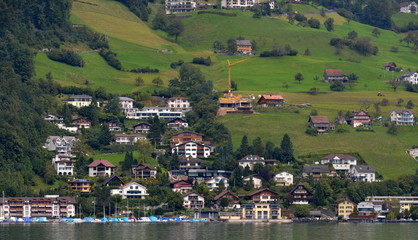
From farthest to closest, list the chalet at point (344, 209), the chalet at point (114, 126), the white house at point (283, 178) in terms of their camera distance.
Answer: the chalet at point (114, 126), the white house at point (283, 178), the chalet at point (344, 209)

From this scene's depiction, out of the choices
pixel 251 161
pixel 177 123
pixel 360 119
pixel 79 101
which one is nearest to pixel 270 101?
pixel 360 119

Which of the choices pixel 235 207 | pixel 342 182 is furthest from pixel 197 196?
pixel 342 182

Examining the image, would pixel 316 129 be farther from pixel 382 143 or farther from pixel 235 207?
pixel 235 207

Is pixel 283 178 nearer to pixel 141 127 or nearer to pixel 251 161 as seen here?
pixel 251 161

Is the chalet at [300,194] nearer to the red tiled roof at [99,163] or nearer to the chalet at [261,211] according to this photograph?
the chalet at [261,211]

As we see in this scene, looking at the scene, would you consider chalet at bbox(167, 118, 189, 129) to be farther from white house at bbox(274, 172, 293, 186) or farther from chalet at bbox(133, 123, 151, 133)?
white house at bbox(274, 172, 293, 186)

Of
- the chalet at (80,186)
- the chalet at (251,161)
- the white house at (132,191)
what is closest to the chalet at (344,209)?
the chalet at (251,161)
